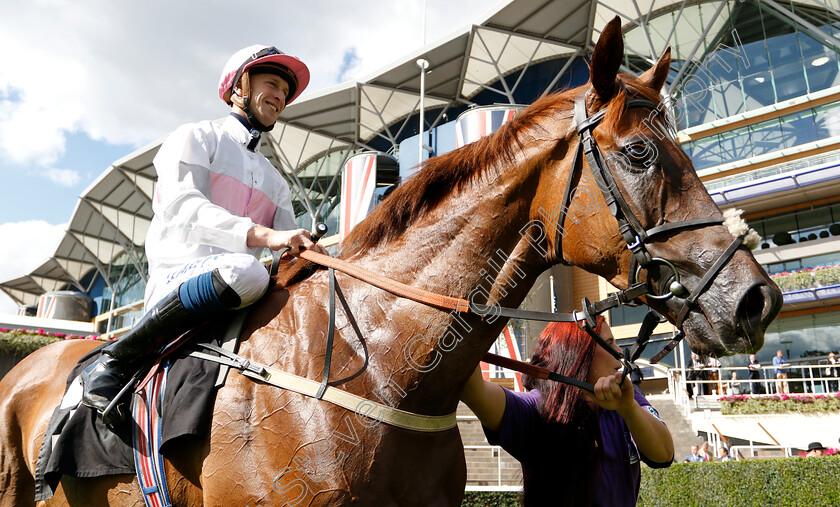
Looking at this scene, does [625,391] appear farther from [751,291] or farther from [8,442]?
[8,442]

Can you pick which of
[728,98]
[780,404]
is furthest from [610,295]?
[728,98]

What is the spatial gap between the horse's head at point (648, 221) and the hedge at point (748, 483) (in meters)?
7.83

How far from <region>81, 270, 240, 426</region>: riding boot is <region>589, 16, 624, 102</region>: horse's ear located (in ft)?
4.76

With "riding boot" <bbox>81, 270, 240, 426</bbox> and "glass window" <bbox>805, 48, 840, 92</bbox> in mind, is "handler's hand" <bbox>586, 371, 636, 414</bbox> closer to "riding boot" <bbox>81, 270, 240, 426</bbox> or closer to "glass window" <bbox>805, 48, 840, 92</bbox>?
"riding boot" <bbox>81, 270, 240, 426</bbox>

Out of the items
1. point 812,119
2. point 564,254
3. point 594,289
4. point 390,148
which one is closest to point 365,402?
point 564,254

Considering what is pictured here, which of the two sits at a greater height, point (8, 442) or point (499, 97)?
point (499, 97)

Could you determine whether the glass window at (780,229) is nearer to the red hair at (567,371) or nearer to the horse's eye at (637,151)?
the red hair at (567,371)

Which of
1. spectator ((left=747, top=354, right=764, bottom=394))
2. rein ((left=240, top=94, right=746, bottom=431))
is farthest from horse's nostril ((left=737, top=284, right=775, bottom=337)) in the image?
spectator ((left=747, top=354, right=764, bottom=394))

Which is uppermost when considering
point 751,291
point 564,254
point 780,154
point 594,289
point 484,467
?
point 780,154

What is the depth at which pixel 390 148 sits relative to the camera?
31.9m

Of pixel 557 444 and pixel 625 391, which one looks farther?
pixel 557 444

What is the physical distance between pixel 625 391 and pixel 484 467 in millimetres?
8621

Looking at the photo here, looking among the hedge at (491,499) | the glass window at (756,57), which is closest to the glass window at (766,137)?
the glass window at (756,57)

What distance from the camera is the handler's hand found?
2340 mm
